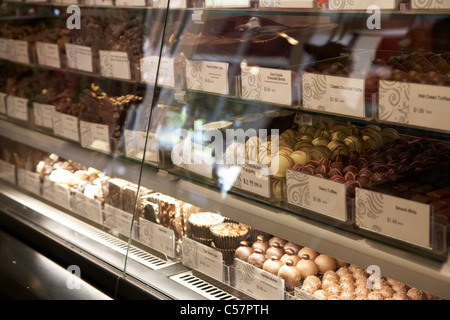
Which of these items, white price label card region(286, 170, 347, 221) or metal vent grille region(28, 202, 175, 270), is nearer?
white price label card region(286, 170, 347, 221)

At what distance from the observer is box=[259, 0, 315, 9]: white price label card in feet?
5.43

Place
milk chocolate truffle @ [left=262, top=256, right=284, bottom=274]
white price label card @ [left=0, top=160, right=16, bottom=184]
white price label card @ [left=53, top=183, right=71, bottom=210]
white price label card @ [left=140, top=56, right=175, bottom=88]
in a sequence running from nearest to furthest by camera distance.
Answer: milk chocolate truffle @ [left=262, top=256, right=284, bottom=274]
white price label card @ [left=140, top=56, right=175, bottom=88]
white price label card @ [left=53, top=183, right=71, bottom=210]
white price label card @ [left=0, top=160, right=16, bottom=184]

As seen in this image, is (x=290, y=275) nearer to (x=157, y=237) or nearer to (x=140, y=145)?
(x=157, y=237)

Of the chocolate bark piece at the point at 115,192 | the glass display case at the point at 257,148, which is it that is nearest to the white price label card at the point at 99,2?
the glass display case at the point at 257,148

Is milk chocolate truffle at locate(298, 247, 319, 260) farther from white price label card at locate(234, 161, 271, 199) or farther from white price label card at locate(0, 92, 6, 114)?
white price label card at locate(0, 92, 6, 114)

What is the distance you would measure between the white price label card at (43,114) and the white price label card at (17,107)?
0.11 meters

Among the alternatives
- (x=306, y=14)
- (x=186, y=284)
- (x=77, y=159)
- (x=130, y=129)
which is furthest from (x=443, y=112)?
(x=77, y=159)

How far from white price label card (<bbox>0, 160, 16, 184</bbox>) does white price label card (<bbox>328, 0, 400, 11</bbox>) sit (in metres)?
2.29

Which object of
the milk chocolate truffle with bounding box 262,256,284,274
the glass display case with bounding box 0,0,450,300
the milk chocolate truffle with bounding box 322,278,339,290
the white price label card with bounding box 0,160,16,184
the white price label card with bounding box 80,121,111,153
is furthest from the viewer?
the white price label card with bounding box 0,160,16,184

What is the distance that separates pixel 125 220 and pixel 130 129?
1.26ft

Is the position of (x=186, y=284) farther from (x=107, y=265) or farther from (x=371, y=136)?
(x=371, y=136)

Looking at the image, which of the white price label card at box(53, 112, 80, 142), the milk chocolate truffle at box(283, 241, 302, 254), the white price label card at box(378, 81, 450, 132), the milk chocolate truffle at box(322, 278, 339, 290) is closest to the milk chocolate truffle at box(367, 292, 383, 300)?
the milk chocolate truffle at box(322, 278, 339, 290)

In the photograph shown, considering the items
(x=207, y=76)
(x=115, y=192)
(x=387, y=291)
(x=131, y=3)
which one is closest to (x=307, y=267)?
(x=387, y=291)

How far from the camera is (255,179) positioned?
1.82 meters
